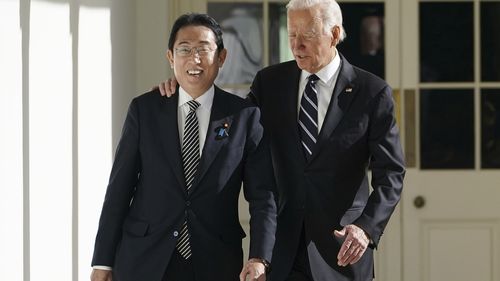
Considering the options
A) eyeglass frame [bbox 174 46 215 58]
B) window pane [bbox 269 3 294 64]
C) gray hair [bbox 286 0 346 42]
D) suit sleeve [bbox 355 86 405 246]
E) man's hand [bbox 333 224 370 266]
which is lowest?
man's hand [bbox 333 224 370 266]

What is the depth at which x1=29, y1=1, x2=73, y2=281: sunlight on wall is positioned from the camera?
11.6 ft

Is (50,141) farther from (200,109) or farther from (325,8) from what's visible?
(325,8)

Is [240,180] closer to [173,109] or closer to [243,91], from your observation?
[173,109]

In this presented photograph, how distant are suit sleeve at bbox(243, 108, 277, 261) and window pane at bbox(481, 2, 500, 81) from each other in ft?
8.25

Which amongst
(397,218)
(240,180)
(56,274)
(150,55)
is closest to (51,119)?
(56,274)

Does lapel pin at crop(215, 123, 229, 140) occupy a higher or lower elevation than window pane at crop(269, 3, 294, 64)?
lower

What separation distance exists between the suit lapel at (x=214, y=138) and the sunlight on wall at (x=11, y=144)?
51cm

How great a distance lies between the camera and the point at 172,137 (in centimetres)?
331

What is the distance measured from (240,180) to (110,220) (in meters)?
0.40

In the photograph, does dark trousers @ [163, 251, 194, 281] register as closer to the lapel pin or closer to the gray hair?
the lapel pin

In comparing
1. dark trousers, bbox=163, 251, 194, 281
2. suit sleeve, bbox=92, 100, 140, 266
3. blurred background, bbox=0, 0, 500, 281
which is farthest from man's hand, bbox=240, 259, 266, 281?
blurred background, bbox=0, 0, 500, 281

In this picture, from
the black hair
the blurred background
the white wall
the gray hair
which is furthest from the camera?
the blurred background

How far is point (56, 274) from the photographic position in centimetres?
388

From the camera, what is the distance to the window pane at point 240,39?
5633mm
